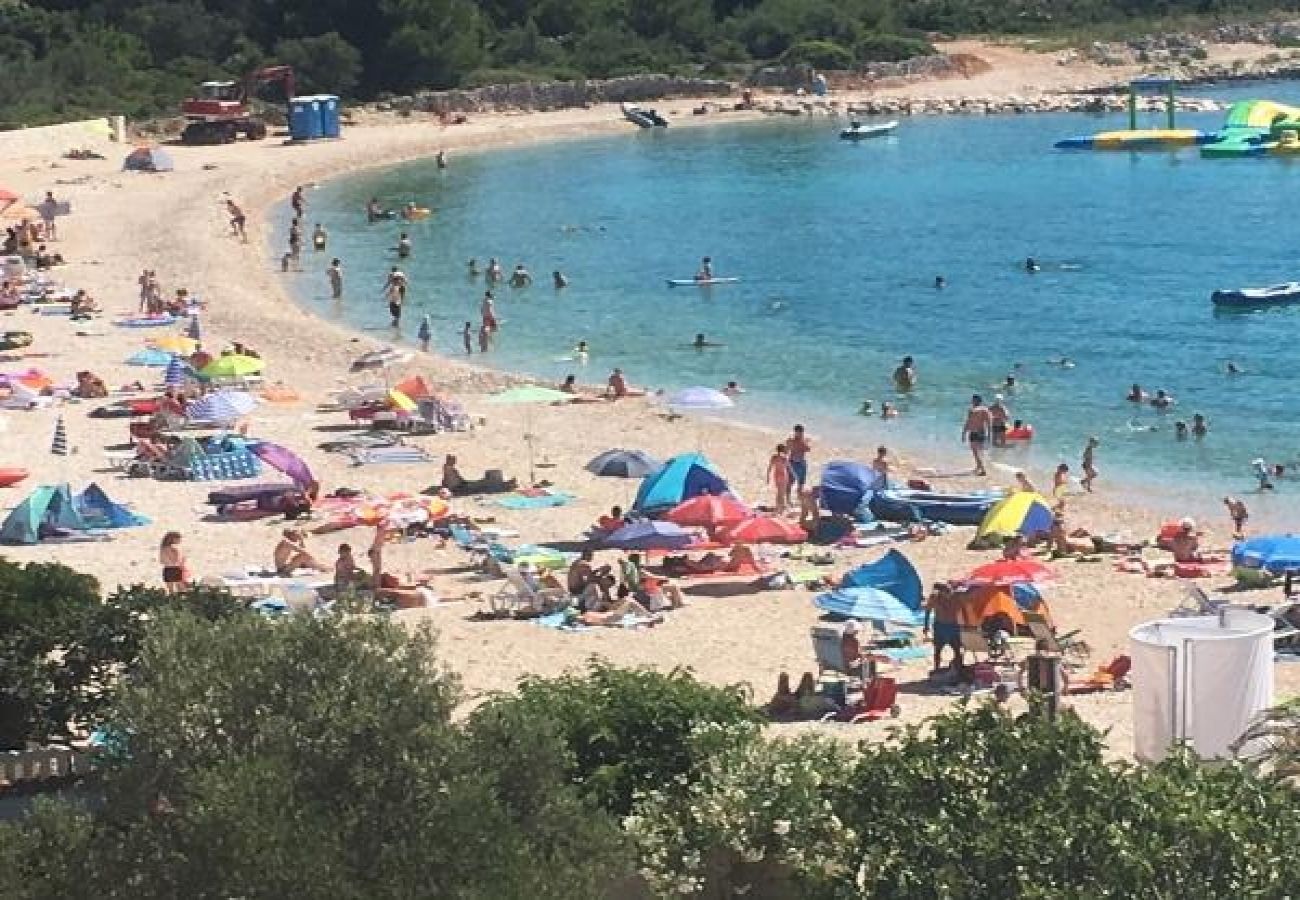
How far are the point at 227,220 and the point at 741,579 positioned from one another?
1432 inches

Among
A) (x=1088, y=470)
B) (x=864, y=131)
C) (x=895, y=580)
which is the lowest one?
(x=1088, y=470)

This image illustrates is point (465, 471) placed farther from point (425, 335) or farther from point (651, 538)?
point (425, 335)

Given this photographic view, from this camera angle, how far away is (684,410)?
31469mm

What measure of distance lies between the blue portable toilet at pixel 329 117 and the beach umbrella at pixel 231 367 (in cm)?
4290

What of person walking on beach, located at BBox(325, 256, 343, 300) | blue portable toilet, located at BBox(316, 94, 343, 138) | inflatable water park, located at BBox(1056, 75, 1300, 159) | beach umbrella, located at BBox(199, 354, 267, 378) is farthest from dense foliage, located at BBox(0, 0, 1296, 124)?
beach umbrella, located at BBox(199, 354, 267, 378)

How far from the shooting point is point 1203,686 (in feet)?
47.2

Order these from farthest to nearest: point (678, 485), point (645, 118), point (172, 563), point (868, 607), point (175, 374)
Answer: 1. point (645, 118)
2. point (175, 374)
3. point (678, 485)
4. point (172, 563)
5. point (868, 607)

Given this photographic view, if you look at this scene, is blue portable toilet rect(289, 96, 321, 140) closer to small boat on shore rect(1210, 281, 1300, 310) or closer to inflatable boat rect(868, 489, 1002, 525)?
small boat on shore rect(1210, 281, 1300, 310)

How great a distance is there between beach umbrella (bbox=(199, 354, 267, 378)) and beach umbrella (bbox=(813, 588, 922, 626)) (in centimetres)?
1464

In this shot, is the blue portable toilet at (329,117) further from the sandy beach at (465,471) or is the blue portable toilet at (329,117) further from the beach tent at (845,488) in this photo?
the beach tent at (845,488)

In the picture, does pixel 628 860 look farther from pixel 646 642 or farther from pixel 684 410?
pixel 684 410

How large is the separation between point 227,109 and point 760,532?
53.6 meters

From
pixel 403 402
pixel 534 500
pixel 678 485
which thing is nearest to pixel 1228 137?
pixel 403 402

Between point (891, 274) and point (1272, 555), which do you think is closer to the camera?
point (1272, 555)
